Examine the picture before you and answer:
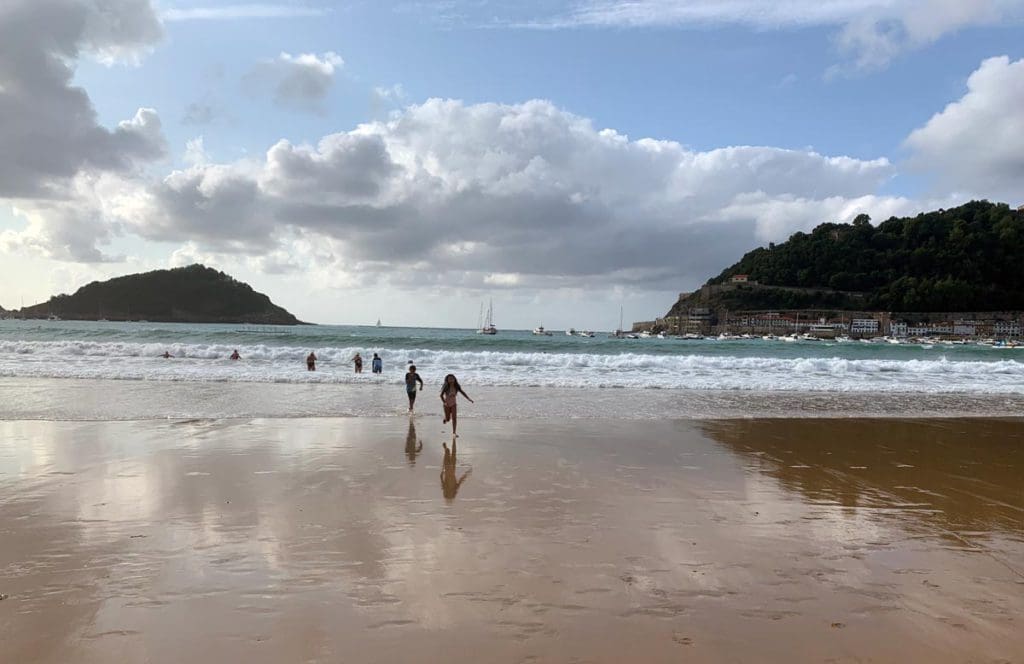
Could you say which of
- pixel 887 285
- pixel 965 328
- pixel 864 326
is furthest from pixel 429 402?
pixel 887 285

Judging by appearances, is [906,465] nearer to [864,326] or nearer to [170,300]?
[864,326]

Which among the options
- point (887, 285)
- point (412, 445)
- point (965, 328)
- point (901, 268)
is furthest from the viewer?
point (901, 268)

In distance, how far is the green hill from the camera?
112562mm

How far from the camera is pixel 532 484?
8.16m

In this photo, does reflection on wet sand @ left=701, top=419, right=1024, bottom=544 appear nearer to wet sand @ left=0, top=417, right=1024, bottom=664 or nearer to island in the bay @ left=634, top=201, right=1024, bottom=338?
wet sand @ left=0, top=417, right=1024, bottom=664

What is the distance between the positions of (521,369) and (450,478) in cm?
2061

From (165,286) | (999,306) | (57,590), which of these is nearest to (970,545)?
(57,590)

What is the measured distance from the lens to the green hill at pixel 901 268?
112562 mm

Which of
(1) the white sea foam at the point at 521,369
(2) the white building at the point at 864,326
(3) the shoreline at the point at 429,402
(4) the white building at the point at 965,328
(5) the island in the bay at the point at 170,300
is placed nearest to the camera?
Result: (3) the shoreline at the point at 429,402

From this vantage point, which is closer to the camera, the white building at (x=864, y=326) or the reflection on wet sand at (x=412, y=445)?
the reflection on wet sand at (x=412, y=445)

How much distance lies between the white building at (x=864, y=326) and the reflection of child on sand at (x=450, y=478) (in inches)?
4741

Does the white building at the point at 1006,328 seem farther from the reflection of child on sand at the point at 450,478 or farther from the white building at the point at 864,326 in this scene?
the reflection of child on sand at the point at 450,478

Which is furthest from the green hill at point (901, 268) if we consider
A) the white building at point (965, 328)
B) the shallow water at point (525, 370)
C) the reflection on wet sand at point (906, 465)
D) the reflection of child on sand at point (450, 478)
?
the reflection of child on sand at point (450, 478)

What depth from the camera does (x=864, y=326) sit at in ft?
365
